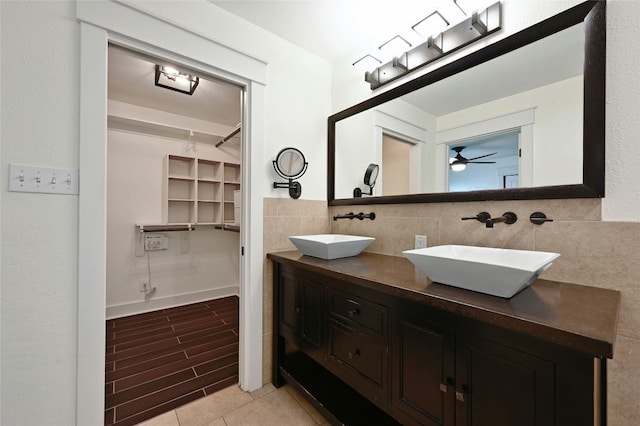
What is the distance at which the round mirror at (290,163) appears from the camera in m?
1.88

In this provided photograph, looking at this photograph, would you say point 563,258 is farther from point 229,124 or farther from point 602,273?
point 229,124

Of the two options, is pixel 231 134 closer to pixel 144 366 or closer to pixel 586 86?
pixel 144 366

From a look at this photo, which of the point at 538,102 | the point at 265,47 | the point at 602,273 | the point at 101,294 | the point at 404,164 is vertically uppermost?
the point at 265,47

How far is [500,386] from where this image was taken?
80 cm

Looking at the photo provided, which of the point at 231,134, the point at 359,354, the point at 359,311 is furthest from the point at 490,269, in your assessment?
the point at 231,134

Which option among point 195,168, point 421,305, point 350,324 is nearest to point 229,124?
point 195,168

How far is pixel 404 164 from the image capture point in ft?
5.73

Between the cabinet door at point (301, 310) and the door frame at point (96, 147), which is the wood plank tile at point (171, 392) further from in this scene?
the cabinet door at point (301, 310)

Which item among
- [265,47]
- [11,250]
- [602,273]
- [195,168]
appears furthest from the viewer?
[195,168]

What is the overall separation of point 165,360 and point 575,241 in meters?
2.75

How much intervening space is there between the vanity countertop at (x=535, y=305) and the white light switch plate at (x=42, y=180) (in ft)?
4.38

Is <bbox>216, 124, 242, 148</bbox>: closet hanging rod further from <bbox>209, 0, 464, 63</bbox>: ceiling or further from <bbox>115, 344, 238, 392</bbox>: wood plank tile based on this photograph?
<bbox>115, 344, 238, 392</bbox>: wood plank tile

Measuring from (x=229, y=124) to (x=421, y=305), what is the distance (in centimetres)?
362

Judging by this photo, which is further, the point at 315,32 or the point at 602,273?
the point at 315,32
